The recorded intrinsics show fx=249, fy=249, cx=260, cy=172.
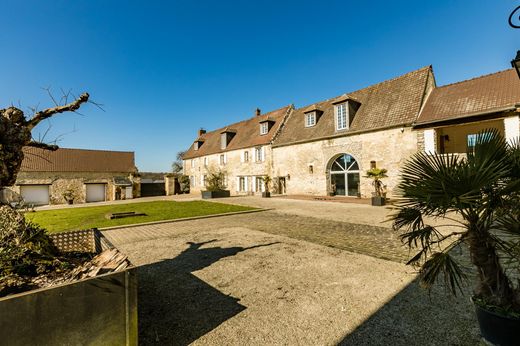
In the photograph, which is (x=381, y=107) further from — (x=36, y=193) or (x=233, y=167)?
(x=36, y=193)

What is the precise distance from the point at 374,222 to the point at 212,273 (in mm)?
6339

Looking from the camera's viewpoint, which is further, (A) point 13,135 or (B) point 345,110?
(B) point 345,110

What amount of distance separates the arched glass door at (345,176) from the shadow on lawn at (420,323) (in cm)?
1475

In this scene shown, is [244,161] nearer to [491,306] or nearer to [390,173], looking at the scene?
[390,173]

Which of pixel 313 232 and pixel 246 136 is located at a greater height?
pixel 246 136

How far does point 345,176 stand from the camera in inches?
712

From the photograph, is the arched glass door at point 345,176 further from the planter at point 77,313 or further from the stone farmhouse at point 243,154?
the planter at point 77,313

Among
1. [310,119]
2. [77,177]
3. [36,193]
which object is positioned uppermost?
[310,119]

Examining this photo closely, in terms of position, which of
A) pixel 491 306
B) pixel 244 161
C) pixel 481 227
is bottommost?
pixel 491 306

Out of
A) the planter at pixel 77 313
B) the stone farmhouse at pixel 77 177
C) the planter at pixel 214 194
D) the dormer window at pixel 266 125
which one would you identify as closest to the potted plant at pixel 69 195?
the stone farmhouse at pixel 77 177

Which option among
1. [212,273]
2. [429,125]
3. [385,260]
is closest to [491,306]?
[385,260]

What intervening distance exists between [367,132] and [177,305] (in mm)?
16083

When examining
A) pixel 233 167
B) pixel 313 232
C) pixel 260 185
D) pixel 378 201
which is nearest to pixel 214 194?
pixel 260 185

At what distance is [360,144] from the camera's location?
661 inches
